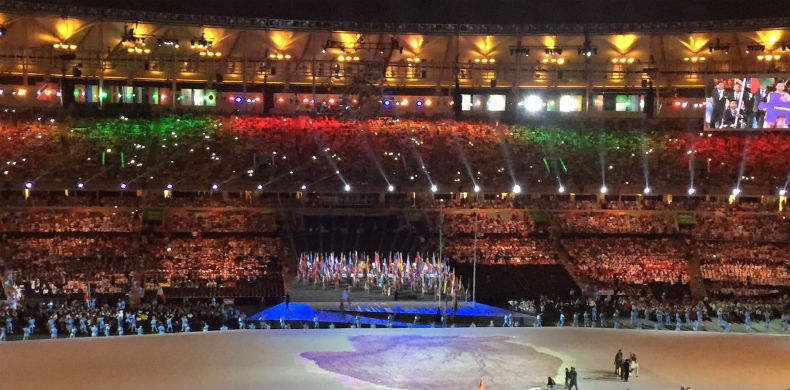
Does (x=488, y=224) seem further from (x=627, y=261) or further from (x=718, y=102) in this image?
(x=718, y=102)

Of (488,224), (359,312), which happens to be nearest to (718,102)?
(488,224)

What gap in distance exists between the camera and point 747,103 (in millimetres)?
46656

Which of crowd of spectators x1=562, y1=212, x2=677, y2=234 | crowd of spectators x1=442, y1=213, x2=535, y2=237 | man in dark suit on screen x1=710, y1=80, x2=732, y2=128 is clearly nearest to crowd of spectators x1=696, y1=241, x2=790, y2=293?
crowd of spectators x1=562, y1=212, x2=677, y2=234

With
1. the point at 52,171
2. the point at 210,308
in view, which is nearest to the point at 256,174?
the point at 52,171

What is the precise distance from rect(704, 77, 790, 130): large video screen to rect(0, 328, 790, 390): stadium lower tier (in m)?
19.7

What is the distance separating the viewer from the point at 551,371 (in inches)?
944

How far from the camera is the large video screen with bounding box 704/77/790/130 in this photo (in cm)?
4597

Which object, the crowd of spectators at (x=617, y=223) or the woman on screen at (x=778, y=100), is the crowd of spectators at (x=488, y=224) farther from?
the woman on screen at (x=778, y=100)

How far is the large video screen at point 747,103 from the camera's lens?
46.0 metres

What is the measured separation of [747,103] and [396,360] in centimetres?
3181

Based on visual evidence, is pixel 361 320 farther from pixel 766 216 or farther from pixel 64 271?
pixel 766 216

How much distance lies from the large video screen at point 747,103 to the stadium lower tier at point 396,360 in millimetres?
19712

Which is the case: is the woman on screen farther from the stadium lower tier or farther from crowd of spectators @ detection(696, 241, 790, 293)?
the stadium lower tier

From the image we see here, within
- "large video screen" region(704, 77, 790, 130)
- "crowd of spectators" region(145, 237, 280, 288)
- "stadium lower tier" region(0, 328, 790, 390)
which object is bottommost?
"stadium lower tier" region(0, 328, 790, 390)
